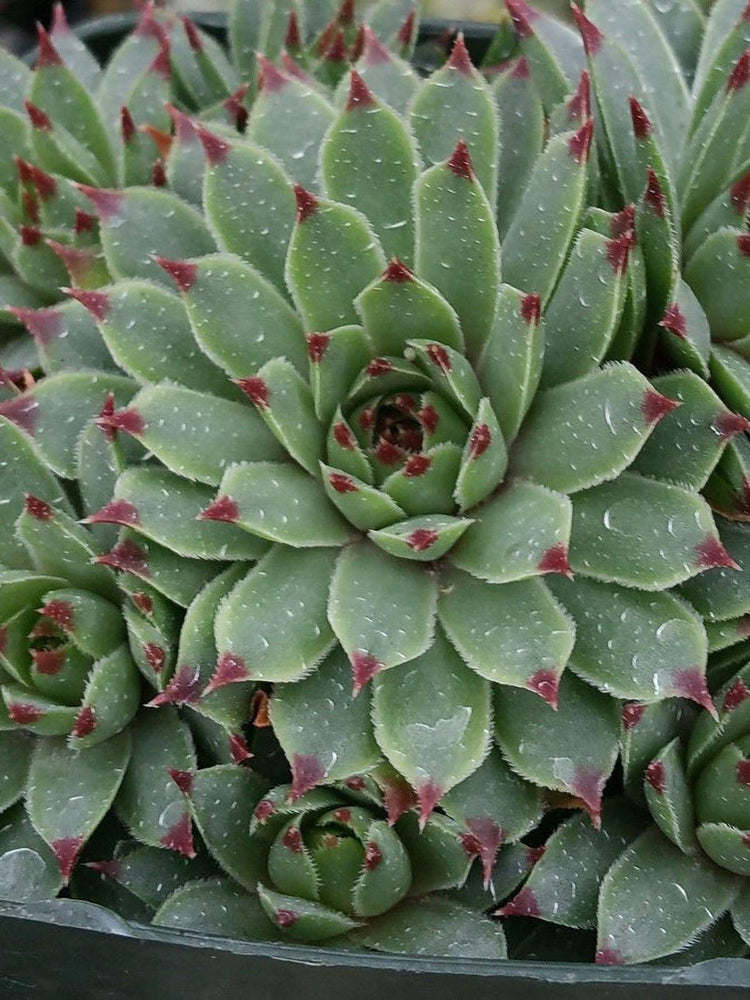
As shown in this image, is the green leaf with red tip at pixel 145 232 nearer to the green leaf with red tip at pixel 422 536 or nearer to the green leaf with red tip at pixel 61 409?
the green leaf with red tip at pixel 61 409

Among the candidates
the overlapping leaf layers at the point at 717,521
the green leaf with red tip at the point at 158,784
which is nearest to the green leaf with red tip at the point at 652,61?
the overlapping leaf layers at the point at 717,521

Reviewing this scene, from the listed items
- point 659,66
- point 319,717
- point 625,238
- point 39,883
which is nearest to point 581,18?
point 659,66

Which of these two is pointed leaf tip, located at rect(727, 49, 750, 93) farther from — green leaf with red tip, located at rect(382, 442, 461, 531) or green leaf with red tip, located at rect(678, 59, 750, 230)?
green leaf with red tip, located at rect(382, 442, 461, 531)

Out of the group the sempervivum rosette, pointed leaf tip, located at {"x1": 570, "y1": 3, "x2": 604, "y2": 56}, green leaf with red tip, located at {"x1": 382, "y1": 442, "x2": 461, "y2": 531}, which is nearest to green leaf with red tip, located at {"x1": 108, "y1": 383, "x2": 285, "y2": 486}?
the sempervivum rosette

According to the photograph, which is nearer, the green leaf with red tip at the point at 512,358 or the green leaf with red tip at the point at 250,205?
the green leaf with red tip at the point at 512,358

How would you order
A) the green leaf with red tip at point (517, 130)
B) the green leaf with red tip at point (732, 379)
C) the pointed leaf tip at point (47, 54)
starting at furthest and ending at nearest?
the pointed leaf tip at point (47, 54) < the green leaf with red tip at point (517, 130) < the green leaf with red tip at point (732, 379)

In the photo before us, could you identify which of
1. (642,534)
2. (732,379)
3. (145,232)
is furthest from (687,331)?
(145,232)
